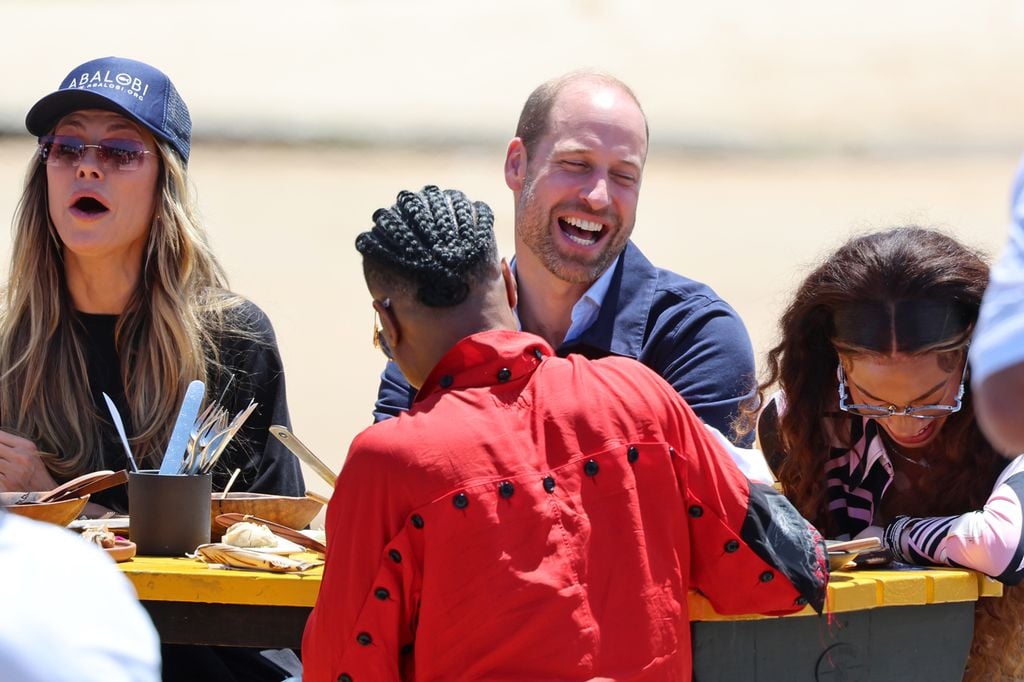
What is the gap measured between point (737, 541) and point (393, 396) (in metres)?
1.51

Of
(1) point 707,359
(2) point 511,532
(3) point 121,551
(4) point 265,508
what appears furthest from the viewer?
(1) point 707,359

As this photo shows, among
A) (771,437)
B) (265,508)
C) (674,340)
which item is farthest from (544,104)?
(265,508)

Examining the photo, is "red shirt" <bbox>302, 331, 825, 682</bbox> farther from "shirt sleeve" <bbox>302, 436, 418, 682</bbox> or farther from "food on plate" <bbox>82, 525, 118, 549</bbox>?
"food on plate" <bbox>82, 525, 118, 549</bbox>

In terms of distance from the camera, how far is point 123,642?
123cm

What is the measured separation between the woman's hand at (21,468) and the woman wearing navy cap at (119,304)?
15 cm

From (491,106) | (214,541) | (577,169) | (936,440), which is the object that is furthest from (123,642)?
(491,106)

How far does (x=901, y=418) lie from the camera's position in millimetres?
2980

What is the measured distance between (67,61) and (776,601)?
18391 millimetres

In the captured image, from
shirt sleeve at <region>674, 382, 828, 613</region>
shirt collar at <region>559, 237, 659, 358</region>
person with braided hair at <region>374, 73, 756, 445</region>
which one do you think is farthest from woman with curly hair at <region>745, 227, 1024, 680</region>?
shirt sleeve at <region>674, 382, 828, 613</region>

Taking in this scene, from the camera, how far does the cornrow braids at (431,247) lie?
2.25m

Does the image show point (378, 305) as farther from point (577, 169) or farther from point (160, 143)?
point (160, 143)

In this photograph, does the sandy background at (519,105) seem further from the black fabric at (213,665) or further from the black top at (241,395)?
the black fabric at (213,665)

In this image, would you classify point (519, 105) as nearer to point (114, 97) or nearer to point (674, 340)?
point (114, 97)

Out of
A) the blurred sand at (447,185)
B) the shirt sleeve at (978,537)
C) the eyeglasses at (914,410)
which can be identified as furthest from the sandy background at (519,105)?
the shirt sleeve at (978,537)
